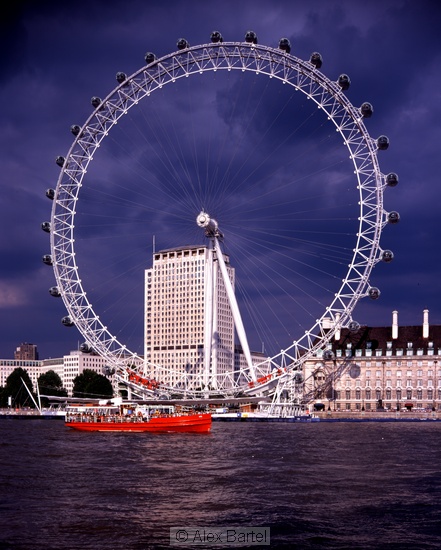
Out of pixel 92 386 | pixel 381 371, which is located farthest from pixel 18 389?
pixel 381 371

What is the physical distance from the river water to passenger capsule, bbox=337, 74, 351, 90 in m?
34.7

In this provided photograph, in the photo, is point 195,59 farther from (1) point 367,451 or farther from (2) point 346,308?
(1) point 367,451

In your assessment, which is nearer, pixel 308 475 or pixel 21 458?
pixel 308 475

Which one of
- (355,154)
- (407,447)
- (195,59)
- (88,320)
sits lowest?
(407,447)

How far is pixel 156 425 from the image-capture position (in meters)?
77.7

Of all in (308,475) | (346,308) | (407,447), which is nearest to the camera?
(308,475)

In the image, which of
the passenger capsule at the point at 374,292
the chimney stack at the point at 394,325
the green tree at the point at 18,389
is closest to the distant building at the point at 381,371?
the chimney stack at the point at 394,325

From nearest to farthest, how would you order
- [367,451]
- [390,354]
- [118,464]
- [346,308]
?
[118,464] → [367,451] → [346,308] → [390,354]

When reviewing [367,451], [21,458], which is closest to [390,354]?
[367,451]

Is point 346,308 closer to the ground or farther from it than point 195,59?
closer to the ground

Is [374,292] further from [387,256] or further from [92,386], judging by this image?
[92,386]

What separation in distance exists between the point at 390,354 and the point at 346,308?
45.9m

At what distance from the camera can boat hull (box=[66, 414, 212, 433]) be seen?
76.0 metres

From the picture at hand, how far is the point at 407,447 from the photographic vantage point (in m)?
54.3
